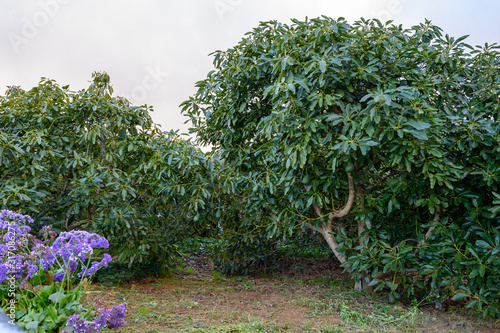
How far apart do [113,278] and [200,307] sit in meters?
1.27

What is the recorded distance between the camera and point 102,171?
4156 millimetres

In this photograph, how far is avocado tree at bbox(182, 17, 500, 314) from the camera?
3133mm

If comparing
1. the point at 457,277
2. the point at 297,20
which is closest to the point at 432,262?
the point at 457,277

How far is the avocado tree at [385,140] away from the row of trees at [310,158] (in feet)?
0.06

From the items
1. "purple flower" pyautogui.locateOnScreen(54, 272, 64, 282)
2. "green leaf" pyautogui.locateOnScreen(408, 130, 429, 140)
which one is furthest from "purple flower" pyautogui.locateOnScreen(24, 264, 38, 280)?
"green leaf" pyautogui.locateOnScreen(408, 130, 429, 140)

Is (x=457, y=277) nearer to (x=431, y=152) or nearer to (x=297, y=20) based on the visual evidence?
(x=431, y=152)

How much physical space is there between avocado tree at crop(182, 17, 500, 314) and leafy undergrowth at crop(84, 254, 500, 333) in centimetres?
26

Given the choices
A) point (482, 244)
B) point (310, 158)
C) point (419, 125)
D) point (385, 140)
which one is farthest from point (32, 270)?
point (482, 244)

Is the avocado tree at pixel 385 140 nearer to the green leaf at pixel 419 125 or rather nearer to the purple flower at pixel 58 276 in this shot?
the green leaf at pixel 419 125

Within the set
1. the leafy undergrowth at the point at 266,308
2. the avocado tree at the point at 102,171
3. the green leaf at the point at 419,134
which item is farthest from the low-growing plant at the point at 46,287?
the green leaf at the point at 419,134

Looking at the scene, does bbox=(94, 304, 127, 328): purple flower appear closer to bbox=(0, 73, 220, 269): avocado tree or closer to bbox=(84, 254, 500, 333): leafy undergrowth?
bbox=(84, 254, 500, 333): leafy undergrowth

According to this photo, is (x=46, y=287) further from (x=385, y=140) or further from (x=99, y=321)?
(x=385, y=140)

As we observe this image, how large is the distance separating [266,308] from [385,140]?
68.9 inches

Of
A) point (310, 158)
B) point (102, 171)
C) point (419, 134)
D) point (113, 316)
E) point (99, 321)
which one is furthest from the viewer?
point (102, 171)
